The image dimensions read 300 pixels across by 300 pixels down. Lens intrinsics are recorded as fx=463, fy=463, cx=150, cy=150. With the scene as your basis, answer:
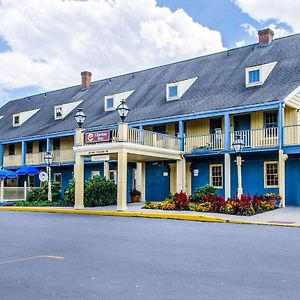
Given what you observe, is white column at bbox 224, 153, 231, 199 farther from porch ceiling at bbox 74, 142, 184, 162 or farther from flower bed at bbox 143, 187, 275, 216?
porch ceiling at bbox 74, 142, 184, 162

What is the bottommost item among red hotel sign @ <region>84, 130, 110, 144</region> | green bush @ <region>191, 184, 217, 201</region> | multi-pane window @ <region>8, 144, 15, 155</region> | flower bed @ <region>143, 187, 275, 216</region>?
flower bed @ <region>143, 187, 275, 216</region>

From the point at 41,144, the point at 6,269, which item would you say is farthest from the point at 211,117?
the point at 6,269

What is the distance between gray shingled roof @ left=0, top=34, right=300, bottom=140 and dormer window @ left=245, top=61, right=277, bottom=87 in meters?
0.30

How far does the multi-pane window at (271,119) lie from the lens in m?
24.8

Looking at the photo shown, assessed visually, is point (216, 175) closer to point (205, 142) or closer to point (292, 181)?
point (205, 142)

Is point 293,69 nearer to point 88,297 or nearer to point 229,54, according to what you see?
point 229,54

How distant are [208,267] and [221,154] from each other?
60.2 ft

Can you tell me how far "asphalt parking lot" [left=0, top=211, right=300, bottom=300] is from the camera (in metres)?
6.00

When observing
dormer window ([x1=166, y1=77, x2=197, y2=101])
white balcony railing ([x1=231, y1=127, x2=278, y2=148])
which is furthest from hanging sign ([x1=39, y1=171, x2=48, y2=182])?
white balcony railing ([x1=231, y1=127, x2=278, y2=148])

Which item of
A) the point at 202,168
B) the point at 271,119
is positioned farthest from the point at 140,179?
the point at 271,119

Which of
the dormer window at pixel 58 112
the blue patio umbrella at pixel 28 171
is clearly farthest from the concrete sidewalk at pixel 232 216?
the dormer window at pixel 58 112

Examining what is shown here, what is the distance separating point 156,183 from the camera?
2983cm

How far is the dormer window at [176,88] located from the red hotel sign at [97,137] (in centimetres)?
791

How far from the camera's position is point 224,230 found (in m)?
13.7
